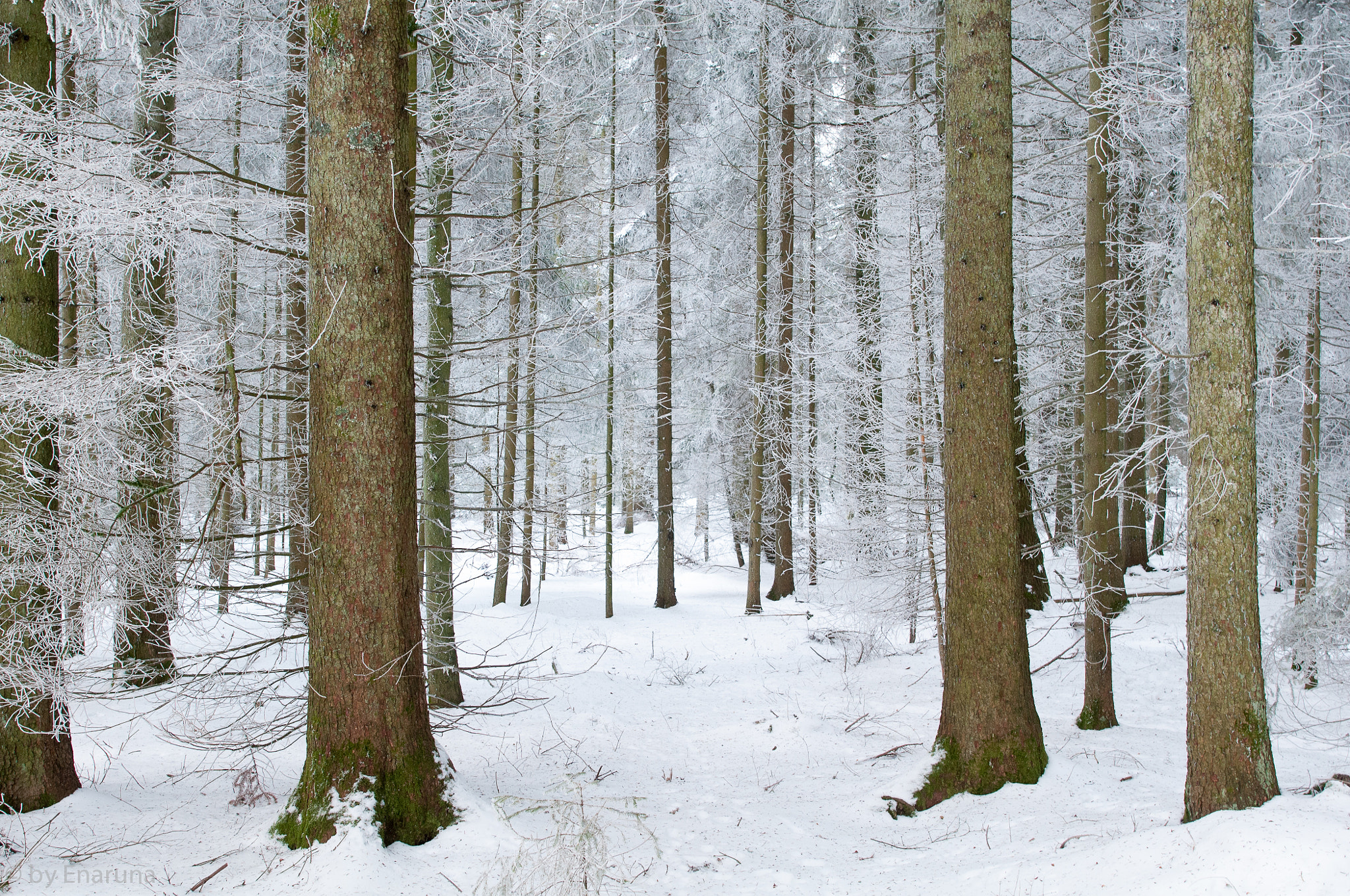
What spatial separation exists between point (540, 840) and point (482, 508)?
1708 mm

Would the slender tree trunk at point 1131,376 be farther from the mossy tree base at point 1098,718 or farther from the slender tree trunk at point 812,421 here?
the slender tree trunk at point 812,421

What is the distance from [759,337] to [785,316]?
651mm

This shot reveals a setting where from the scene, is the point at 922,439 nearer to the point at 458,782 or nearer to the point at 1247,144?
the point at 1247,144

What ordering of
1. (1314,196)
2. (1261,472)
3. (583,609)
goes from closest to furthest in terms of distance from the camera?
(1314,196)
(1261,472)
(583,609)

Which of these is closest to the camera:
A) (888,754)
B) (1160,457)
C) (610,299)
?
(1160,457)

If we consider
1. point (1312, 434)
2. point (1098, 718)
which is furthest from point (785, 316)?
point (1098, 718)

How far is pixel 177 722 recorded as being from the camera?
173 inches

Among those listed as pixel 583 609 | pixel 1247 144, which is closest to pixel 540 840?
pixel 1247 144

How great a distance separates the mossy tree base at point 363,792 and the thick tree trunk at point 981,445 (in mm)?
3107

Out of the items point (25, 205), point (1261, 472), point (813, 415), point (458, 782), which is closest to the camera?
point (458, 782)

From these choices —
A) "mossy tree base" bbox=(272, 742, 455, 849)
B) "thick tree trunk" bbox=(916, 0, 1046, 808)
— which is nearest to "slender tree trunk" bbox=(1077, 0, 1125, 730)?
"thick tree trunk" bbox=(916, 0, 1046, 808)

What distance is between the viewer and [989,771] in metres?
4.73

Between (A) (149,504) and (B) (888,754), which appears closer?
(A) (149,504)

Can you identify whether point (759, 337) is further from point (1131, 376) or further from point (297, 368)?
point (297, 368)
